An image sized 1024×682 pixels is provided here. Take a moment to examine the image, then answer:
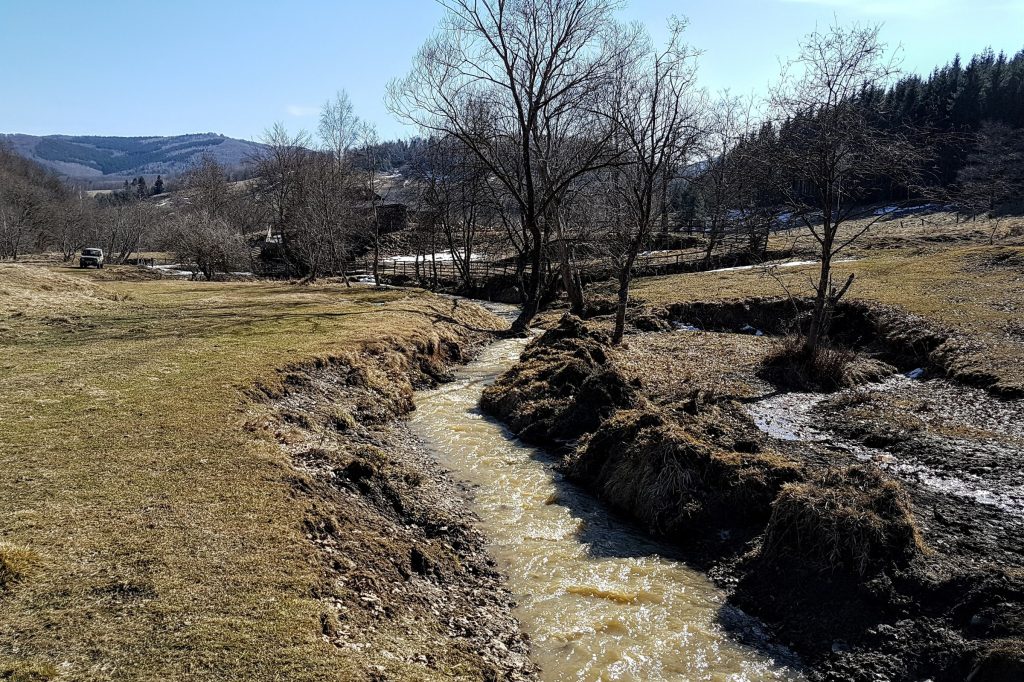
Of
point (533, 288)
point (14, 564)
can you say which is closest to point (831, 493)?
point (14, 564)

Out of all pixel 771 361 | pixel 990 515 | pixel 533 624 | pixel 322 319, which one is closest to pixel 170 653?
pixel 533 624

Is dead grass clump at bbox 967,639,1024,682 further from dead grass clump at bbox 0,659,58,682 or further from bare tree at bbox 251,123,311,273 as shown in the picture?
bare tree at bbox 251,123,311,273

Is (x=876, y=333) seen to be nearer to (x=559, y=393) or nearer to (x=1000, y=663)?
(x=559, y=393)

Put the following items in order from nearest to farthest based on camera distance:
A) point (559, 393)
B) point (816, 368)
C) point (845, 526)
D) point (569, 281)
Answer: point (845, 526) → point (559, 393) → point (816, 368) → point (569, 281)

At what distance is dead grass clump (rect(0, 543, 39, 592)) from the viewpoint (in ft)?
16.4

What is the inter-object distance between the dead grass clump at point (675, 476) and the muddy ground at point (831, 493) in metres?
0.02

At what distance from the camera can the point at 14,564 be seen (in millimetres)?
5133

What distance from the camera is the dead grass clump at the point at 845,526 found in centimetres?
661

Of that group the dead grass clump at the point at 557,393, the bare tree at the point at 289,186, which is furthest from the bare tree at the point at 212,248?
the dead grass clump at the point at 557,393

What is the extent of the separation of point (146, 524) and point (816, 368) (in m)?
14.3

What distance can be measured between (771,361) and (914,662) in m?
10.6

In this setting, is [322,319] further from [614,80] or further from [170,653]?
[170,653]

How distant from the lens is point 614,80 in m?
22.2

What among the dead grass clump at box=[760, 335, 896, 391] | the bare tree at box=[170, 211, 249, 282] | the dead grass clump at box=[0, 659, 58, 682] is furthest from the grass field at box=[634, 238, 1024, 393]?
the bare tree at box=[170, 211, 249, 282]
